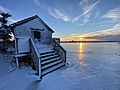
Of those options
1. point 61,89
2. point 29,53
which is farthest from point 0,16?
point 61,89

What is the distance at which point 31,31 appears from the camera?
37.7 feet

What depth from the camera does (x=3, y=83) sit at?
6609 millimetres

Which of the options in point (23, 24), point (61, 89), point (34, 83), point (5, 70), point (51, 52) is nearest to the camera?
point (61, 89)

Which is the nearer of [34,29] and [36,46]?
[36,46]

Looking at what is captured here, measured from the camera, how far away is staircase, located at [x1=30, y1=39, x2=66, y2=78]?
27.7ft

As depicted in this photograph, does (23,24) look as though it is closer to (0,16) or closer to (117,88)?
(117,88)

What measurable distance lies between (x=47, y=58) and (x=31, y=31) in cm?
314

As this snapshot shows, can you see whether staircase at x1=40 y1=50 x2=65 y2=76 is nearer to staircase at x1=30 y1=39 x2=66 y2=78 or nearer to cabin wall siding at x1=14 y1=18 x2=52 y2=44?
staircase at x1=30 y1=39 x2=66 y2=78

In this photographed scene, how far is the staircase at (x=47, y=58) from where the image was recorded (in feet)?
27.7

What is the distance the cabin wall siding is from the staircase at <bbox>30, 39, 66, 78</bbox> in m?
0.91

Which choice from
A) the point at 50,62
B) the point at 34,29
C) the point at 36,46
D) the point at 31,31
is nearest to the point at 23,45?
the point at 36,46

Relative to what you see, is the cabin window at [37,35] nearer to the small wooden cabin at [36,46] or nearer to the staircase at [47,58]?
the small wooden cabin at [36,46]

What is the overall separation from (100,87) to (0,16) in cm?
1798

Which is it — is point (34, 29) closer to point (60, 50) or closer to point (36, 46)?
point (36, 46)
